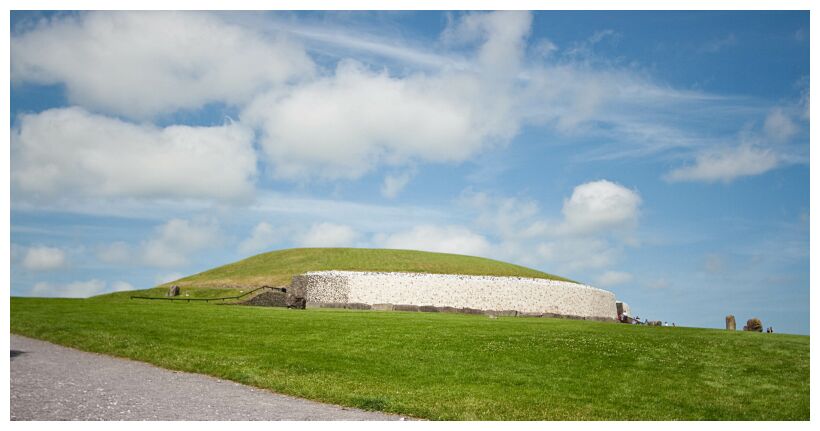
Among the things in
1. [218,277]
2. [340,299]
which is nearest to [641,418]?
[340,299]

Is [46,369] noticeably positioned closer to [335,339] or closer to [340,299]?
[335,339]

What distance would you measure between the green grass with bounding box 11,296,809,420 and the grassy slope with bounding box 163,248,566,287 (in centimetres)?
3646

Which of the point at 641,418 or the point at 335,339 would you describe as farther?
the point at 335,339

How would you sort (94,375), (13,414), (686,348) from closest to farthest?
(13,414), (94,375), (686,348)

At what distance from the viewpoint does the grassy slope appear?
73.0 metres

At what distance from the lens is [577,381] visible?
21.0 m

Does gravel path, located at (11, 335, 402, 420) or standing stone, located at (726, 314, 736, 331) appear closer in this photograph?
gravel path, located at (11, 335, 402, 420)

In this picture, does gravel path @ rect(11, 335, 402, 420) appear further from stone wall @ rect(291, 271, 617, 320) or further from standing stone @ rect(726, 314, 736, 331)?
standing stone @ rect(726, 314, 736, 331)

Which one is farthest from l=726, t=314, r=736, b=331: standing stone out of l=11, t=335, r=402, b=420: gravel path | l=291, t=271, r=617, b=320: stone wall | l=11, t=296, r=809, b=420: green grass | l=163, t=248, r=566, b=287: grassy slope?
l=11, t=335, r=402, b=420: gravel path

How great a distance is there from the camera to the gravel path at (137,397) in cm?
1498

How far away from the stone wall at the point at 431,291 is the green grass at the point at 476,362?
2254 cm

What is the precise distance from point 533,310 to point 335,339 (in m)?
36.6
